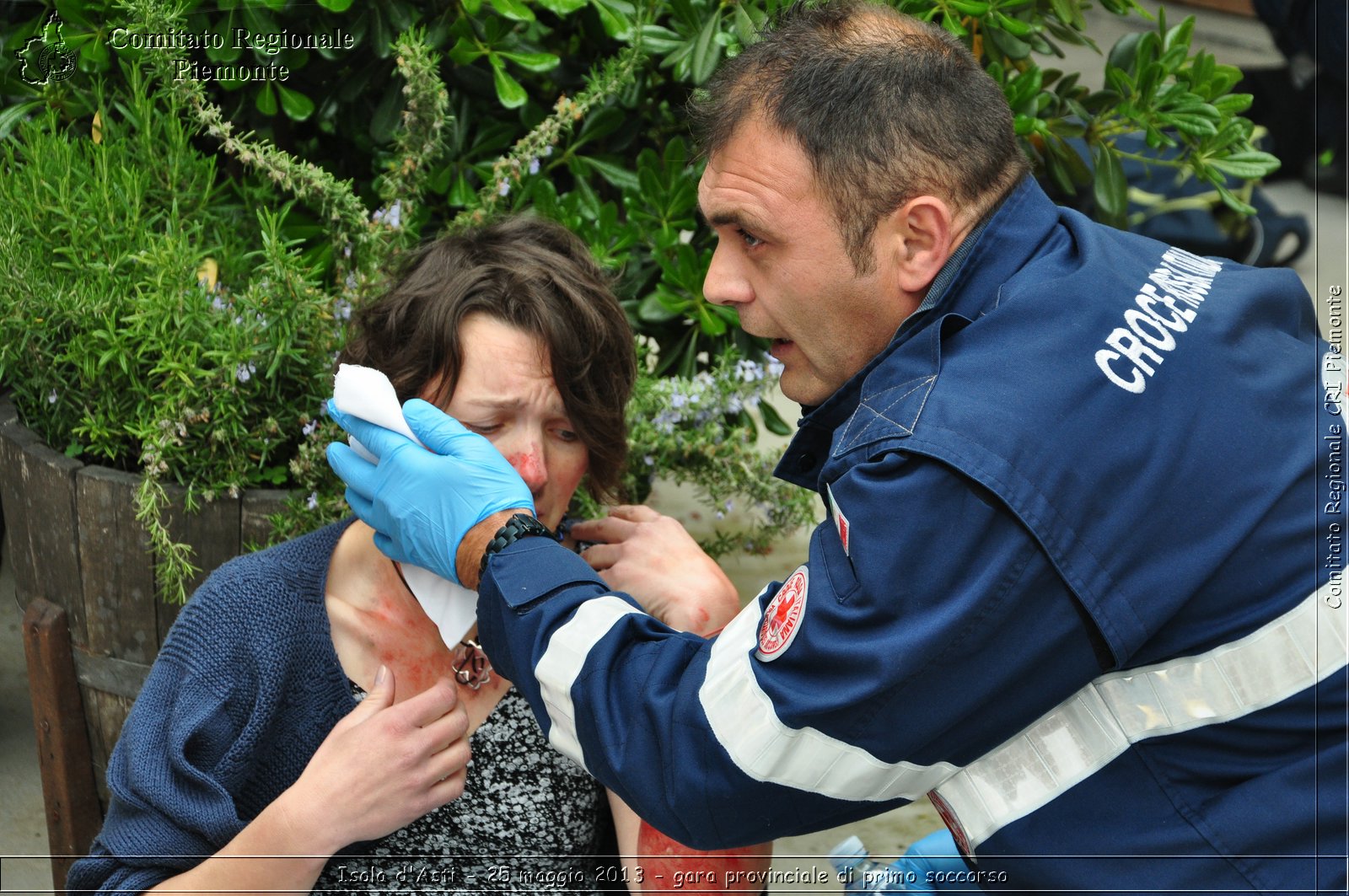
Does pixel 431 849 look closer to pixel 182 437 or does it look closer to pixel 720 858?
pixel 720 858

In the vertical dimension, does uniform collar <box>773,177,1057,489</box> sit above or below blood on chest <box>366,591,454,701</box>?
above

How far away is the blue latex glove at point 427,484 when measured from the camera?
1723 mm

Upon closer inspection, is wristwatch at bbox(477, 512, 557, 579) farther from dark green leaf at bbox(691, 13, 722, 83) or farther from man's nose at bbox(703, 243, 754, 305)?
dark green leaf at bbox(691, 13, 722, 83)

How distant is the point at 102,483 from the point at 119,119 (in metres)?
0.97

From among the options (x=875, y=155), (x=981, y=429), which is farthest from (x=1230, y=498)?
(x=875, y=155)

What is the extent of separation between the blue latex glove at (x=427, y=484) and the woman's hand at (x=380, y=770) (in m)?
0.20

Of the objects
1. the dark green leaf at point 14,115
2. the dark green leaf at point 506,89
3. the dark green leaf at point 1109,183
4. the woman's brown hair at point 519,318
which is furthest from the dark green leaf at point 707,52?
the dark green leaf at point 14,115

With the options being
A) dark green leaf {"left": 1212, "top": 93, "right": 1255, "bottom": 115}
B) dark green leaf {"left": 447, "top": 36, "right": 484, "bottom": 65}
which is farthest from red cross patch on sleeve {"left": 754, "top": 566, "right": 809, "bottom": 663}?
dark green leaf {"left": 1212, "top": 93, "right": 1255, "bottom": 115}

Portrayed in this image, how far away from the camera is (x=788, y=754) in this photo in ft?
4.66

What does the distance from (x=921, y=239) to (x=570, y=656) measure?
0.66 m

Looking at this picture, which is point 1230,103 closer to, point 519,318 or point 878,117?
point 878,117

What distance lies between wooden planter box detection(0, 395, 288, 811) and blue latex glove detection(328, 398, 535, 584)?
0.50 meters

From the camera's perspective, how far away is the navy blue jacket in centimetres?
135

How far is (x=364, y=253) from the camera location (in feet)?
8.27
